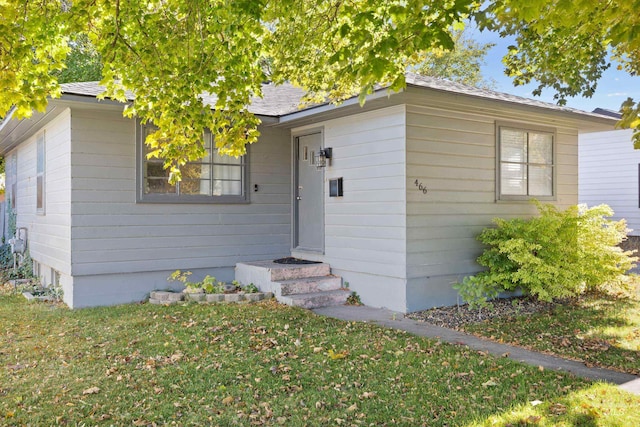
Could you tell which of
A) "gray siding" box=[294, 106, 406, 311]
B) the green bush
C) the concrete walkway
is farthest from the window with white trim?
the green bush

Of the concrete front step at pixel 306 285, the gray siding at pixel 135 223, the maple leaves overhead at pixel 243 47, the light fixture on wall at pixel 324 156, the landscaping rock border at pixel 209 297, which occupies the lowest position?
the landscaping rock border at pixel 209 297

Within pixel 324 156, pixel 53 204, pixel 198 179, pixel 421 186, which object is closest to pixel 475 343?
pixel 421 186

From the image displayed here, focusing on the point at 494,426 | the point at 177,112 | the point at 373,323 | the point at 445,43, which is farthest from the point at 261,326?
the point at 445,43

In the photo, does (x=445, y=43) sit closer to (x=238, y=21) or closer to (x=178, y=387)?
(x=238, y=21)

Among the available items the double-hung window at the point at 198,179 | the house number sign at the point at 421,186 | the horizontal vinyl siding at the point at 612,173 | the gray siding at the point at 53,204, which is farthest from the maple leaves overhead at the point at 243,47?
the horizontal vinyl siding at the point at 612,173

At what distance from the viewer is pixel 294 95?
1092 cm

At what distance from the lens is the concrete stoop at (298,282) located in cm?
776

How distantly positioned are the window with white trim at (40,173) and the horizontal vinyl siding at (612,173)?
14219 millimetres

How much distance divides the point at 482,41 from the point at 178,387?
2490 cm

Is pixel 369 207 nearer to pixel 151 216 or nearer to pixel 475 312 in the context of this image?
pixel 475 312

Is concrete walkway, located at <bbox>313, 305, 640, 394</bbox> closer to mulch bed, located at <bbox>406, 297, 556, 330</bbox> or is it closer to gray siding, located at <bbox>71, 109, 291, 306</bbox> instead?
mulch bed, located at <bbox>406, 297, 556, 330</bbox>

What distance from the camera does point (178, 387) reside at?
14.2ft

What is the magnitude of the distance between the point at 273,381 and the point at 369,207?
156 inches

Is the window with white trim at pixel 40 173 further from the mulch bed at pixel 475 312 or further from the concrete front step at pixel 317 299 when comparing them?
the mulch bed at pixel 475 312
